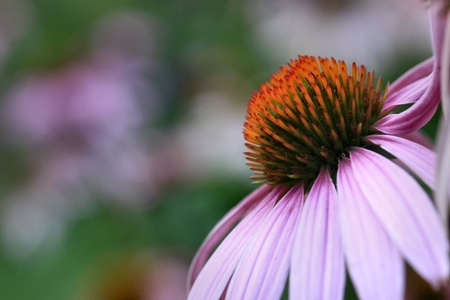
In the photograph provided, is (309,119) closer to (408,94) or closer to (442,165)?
(408,94)

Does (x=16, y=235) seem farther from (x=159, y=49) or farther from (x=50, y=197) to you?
(x=159, y=49)

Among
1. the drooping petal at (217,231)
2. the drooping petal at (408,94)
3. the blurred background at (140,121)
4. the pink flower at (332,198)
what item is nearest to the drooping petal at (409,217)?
the pink flower at (332,198)

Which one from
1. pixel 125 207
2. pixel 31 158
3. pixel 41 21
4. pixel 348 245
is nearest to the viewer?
pixel 348 245

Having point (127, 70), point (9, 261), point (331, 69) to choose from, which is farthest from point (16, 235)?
point (331, 69)

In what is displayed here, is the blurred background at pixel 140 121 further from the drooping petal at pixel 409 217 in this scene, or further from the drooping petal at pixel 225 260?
the drooping petal at pixel 409 217

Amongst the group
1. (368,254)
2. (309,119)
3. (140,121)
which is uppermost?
(140,121)

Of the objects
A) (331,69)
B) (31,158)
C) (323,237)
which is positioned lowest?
(323,237)

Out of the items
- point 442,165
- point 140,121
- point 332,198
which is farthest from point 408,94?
point 140,121

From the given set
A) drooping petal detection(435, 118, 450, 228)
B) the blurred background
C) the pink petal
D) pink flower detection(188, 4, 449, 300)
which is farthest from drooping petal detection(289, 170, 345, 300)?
the blurred background
